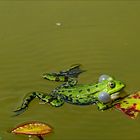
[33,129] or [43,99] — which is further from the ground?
[43,99]

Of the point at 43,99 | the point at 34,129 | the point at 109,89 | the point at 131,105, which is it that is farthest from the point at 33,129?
the point at 131,105

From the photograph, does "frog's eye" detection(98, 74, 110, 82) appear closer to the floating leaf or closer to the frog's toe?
the floating leaf

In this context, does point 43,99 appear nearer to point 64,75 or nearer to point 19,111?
point 19,111

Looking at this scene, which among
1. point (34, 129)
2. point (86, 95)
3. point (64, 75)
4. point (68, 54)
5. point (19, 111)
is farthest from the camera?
point (68, 54)

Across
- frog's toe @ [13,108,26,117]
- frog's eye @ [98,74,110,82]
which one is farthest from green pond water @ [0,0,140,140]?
frog's eye @ [98,74,110,82]

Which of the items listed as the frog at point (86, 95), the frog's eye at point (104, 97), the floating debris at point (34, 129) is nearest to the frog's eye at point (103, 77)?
the frog at point (86, 95)

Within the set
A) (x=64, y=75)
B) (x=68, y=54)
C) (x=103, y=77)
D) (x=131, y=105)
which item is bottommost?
(x=131, y=105)

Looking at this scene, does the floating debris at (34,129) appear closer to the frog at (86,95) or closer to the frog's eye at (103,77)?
the frog at (86,95)

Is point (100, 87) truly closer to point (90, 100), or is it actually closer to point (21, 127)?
point (90, 100)
